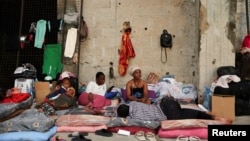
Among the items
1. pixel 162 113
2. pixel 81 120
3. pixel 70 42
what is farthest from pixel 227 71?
pixel 70 42

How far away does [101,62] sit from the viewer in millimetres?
7152

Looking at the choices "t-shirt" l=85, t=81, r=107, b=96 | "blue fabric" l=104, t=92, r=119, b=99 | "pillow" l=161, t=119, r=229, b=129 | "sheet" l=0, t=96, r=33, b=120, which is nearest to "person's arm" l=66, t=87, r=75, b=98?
"t-shirt" l=85, t=81, r=107, b=96

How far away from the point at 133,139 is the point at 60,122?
3.98 ft

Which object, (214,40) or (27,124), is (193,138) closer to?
(27,124)

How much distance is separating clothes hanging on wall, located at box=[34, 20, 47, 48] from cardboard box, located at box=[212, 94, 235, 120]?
4.27 m

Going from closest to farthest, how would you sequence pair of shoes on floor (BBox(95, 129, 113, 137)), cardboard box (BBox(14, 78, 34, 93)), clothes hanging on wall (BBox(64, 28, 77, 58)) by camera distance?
pair of shoes on floor (BBox(95, 129, 113, 137)), cardboard box (BBox(14, 78, 34, 93)), clothes hanging on wall (BBox(64, 28, 77, 58))

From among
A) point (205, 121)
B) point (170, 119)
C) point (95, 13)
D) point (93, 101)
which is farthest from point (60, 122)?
point (95, 13)

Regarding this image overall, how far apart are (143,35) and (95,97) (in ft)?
7.09

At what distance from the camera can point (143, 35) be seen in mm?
7016

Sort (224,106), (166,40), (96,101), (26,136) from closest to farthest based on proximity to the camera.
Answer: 1. (26,136)
2. (224,106)
3. (96,101)
4. (166,40)

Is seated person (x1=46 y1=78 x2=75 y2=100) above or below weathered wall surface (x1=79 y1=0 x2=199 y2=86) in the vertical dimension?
below

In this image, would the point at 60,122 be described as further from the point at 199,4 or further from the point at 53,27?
the point at 199,4

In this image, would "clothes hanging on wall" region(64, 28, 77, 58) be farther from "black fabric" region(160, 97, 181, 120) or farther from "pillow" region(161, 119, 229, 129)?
"pillow" region(161, 119, 229, 129)

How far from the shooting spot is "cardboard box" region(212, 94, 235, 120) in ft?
16.3
